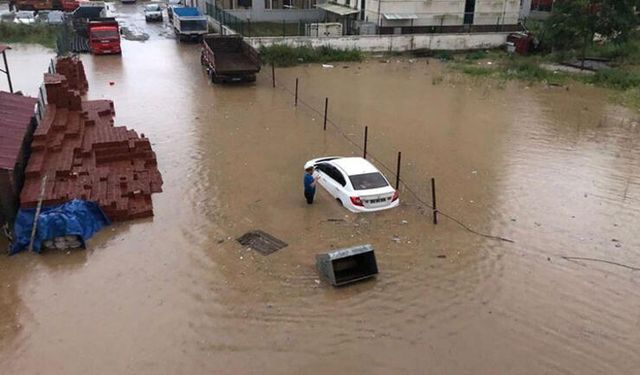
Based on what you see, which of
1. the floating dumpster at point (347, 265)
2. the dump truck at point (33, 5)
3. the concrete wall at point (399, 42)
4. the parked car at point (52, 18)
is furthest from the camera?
the dump truck at point (33, 5)

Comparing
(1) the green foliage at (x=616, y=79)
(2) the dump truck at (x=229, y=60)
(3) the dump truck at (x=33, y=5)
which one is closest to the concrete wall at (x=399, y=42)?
(2) the dump truck at (x=229, y=60)

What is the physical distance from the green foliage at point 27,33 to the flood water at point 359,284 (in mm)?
23487

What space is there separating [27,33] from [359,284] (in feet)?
130

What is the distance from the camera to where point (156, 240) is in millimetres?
12500

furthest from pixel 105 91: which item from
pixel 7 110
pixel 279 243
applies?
pixel 279 243

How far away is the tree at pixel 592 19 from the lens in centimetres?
3067

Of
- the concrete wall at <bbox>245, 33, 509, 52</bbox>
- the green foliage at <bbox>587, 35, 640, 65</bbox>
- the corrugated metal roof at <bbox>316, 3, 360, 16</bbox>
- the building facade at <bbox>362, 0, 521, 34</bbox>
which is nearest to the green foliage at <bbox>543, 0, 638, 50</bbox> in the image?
the green foliage at <bbox>587, 35, 640, 65</bbox>

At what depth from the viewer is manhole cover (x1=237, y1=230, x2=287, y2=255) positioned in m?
12.2

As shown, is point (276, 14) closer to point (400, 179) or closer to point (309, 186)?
point (400, 179)

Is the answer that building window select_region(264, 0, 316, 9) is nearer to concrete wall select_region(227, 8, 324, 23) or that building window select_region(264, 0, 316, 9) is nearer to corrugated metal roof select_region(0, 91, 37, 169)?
concrete wall select_region(227, 8, 324, 23)

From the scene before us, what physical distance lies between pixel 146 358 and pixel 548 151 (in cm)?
1511

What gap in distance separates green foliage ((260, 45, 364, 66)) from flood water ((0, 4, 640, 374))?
1205 cm

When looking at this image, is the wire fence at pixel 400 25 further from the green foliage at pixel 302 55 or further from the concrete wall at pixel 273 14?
the green foliage at pixel 302 55

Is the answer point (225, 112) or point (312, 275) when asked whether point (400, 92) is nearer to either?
point (225, 112)
